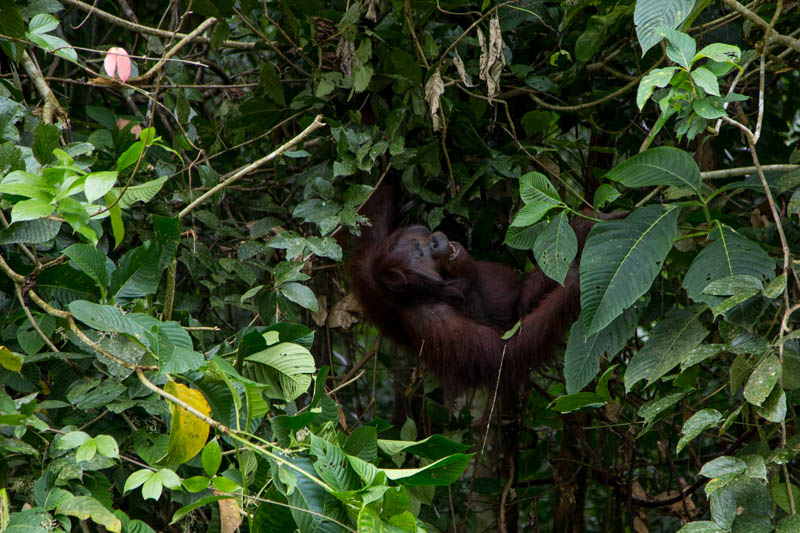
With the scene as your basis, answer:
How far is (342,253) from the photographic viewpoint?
3.08m

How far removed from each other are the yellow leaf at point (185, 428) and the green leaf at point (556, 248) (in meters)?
1.09

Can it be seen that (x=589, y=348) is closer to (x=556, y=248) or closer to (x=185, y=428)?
(x=556, y=248)

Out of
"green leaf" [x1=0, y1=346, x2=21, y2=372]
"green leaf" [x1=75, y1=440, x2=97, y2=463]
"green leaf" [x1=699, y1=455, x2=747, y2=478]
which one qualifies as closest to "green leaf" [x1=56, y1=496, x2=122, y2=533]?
"green leaf" [x1=75, y1=440, x2=97, y2=463]

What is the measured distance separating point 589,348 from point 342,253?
3.43ft

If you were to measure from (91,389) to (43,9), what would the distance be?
1.57 meters

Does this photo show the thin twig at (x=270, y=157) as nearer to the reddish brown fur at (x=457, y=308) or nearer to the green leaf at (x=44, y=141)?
the green leaf at (x=44, y=141)

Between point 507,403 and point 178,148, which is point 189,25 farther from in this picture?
point 507,403

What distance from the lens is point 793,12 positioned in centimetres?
314

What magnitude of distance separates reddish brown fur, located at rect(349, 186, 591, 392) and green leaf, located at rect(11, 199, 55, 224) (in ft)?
A: 5.71

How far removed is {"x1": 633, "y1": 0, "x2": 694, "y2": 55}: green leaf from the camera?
81.4 inches

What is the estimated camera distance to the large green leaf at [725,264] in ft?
7.20

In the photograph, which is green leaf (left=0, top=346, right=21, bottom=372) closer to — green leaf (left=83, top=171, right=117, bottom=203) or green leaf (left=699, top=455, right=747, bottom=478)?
green leaf (left=83, top=171, right=117, bottom=203)

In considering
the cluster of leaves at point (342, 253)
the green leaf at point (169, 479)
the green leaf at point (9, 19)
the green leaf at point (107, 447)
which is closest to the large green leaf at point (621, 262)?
the cluster of leaves at point (342, 253)

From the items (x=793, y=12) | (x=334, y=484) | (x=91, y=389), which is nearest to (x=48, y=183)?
(x=91, y=389)
